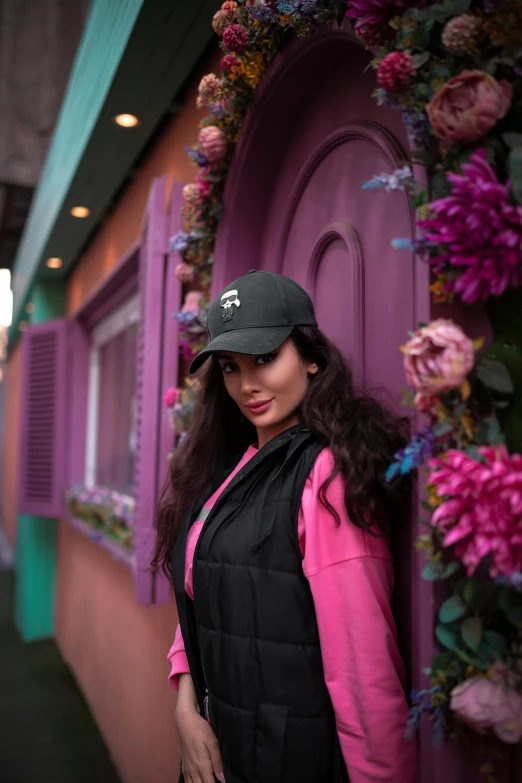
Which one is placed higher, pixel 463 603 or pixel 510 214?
pixel 510 214

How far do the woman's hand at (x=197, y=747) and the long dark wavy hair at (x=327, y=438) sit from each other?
1.22ft

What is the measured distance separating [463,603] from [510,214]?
609 mm

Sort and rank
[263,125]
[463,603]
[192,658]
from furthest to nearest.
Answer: [263,125]
[192,658]
[463,603]

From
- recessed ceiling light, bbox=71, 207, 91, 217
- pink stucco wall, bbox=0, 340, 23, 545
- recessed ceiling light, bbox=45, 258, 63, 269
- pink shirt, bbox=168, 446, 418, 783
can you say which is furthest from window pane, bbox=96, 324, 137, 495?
pink stucco wall, bbox=0, 340, 23, 545

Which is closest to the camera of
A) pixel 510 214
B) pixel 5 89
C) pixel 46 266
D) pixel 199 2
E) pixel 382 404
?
pixel 510 214

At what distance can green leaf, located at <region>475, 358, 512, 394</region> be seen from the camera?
3.23 feet

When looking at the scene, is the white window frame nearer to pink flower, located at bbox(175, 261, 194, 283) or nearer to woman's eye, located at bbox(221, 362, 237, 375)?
pink flower, located at bbox(175, 261, 194, 283)

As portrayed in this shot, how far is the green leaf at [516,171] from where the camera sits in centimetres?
90

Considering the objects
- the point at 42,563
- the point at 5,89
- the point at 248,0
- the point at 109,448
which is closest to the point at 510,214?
the point at 248,0

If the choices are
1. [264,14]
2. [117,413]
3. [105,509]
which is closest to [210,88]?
[264,14]

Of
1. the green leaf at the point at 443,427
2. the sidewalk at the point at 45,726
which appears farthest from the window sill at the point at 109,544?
the green leaf at the point at 443,427

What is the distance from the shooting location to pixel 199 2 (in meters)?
2.12

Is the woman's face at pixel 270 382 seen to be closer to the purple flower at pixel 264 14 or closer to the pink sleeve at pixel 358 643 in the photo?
the pink sleeve at pixel 358 643

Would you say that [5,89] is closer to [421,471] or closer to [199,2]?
[199,2]
